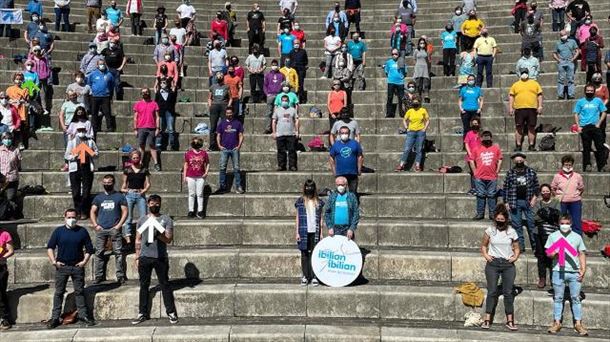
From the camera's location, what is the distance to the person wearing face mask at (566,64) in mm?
17188

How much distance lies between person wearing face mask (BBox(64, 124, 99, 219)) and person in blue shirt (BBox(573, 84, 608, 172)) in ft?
34.9

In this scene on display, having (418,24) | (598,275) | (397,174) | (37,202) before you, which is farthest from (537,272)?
(418,24)

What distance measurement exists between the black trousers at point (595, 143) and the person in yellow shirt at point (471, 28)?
6278mm

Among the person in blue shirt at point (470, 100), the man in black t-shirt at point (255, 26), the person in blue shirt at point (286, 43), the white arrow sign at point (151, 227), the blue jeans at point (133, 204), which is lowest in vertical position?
the white arrow sign at point (151, 227)

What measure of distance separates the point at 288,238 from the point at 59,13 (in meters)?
13.5

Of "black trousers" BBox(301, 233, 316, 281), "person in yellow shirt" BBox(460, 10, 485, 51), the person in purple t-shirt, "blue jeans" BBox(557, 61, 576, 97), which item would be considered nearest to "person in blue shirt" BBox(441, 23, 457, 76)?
"person in yellow shirt" BBox(460, 10, 485, 51)

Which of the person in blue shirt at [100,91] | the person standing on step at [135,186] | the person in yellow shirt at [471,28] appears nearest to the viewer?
the person standing on step at [135,186]

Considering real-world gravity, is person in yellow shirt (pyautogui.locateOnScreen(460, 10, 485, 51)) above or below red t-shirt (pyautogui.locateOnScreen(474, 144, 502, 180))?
above

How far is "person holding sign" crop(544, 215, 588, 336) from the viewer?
10.4 meters

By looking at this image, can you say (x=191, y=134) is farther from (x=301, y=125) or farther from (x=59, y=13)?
(x=59, y=13)

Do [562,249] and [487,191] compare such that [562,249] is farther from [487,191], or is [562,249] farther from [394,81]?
[394,81]

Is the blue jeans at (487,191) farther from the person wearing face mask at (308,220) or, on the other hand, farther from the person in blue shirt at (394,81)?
the person in blue shirt at (394,81)

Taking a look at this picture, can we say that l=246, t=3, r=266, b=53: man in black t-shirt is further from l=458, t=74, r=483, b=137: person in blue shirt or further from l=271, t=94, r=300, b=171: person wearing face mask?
l=458, t=74, r=483, b=137: person in blue shirt

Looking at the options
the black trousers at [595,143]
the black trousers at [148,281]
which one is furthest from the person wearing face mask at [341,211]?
the black trousers at [595,143]
